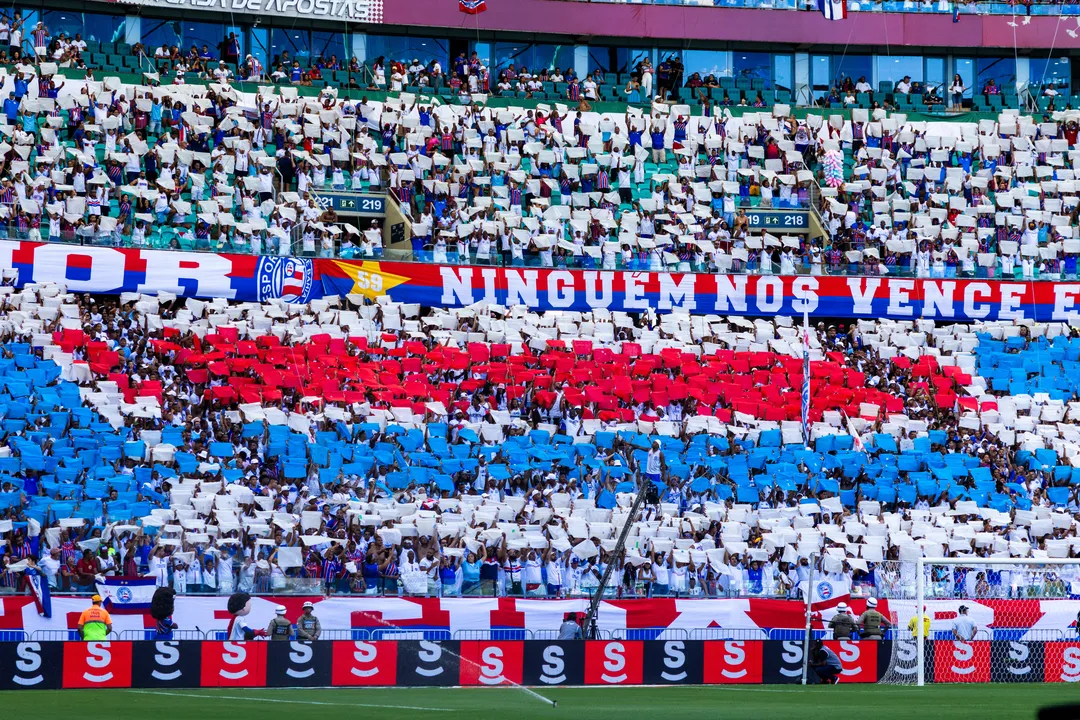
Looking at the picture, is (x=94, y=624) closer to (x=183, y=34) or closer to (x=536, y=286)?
(x=536, y=286)

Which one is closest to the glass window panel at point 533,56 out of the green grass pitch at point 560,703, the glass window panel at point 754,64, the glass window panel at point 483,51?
the glass window panel at point 483,51

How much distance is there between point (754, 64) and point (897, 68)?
4.97 m

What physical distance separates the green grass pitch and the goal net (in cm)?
195

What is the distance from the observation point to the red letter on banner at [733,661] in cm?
2336

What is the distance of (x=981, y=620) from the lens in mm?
27734

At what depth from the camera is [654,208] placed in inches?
1884

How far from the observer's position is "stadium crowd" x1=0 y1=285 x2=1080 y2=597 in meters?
29.1

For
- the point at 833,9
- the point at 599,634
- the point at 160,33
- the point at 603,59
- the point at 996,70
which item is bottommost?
the point at 599,634

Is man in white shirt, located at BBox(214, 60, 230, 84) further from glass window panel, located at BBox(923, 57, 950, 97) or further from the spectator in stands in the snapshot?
glass window panel, located at BBox(923, 57, 950, 97)

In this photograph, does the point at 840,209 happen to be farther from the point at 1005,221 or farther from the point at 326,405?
the point at 326,405

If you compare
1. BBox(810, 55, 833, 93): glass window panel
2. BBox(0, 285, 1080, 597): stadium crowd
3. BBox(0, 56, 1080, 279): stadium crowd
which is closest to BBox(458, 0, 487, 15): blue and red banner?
BBox(0, 56, 1080, 279): stadium crowd

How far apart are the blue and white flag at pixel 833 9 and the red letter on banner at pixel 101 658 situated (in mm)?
38595

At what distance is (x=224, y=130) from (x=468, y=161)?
264 inches

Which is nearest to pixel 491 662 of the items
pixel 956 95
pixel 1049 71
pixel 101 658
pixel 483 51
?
pixel 101 658
